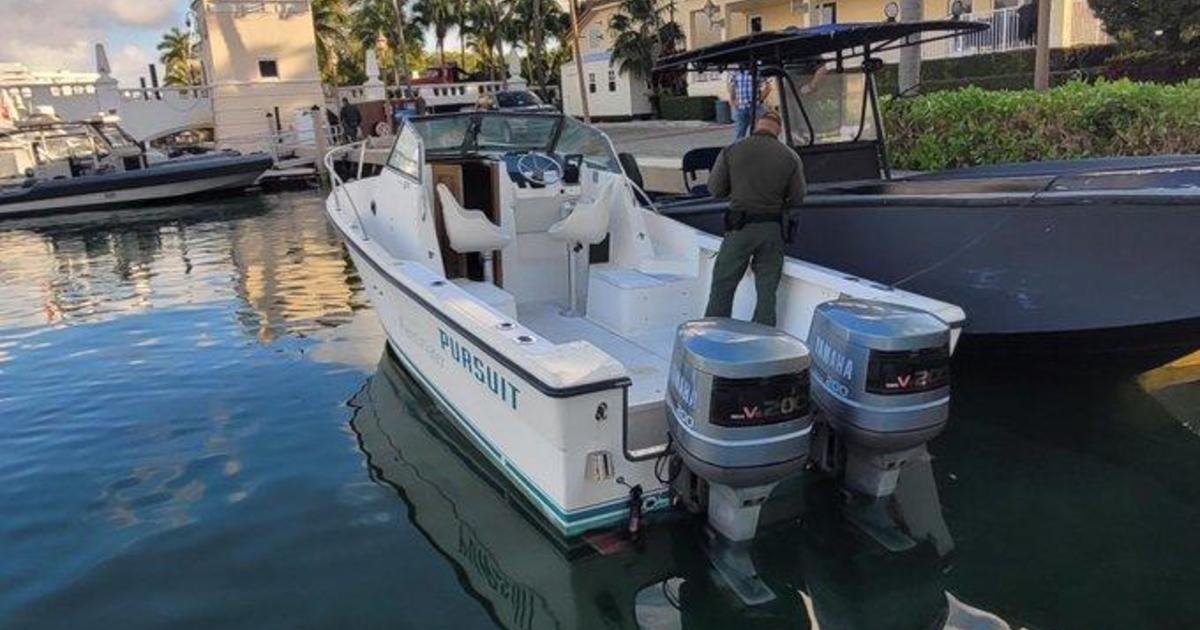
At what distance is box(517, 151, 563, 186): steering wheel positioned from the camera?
6.68 metres

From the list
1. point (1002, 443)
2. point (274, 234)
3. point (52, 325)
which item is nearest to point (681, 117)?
point (274, 234)

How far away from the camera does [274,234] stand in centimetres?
1537

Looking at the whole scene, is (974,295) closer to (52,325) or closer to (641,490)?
(641,490)

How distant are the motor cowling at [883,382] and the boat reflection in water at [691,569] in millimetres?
389

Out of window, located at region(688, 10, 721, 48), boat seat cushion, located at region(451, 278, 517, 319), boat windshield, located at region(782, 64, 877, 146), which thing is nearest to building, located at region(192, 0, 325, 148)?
window, located at region(688, 10, 721, 48)

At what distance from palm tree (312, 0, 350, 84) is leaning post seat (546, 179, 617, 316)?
3980 centimetres

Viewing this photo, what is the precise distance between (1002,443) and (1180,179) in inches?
85.3

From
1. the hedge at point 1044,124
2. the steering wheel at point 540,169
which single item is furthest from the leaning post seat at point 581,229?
the hedge at point 1044,124

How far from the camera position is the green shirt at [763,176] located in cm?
501

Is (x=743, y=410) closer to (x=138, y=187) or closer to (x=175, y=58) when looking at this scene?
(x=138, y=187)

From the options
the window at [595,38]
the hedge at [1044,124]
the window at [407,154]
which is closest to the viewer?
the window at [407,154]

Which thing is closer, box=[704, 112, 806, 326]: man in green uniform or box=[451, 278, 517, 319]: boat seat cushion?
box=[704, 112, 806, 326]: man in green uniform

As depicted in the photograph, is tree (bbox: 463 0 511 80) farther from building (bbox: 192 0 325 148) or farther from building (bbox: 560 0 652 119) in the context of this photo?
building (bbox: 192 0 325 148)

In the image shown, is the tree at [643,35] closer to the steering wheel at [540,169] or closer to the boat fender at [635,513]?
the steering wheel at [540,169]
